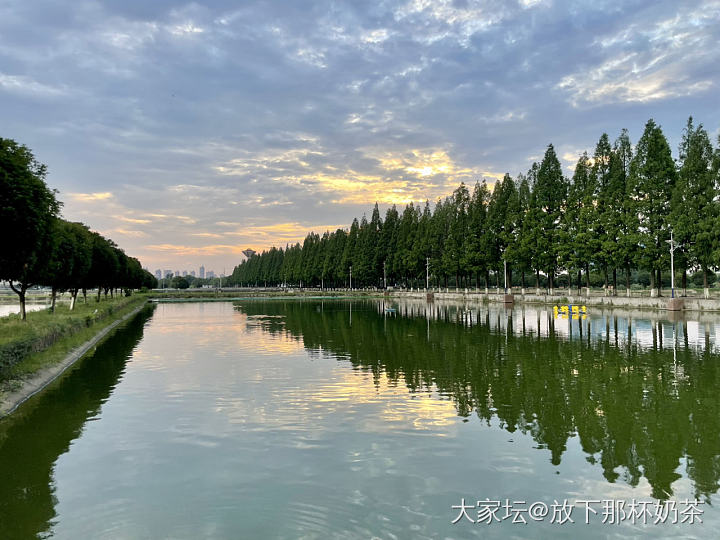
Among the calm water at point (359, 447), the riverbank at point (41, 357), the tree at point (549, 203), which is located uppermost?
the tree at point (549, 203)

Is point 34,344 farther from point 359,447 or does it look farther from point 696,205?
point 696,205

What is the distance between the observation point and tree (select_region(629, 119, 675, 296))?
49.1 metres

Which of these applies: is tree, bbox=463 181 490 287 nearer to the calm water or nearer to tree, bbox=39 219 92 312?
tree, bbox=39 219 92 312

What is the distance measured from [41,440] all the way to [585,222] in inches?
2331

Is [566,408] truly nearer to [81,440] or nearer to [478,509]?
[478,509]

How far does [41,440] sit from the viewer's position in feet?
35.1

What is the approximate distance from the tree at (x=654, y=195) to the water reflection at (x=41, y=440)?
4809 cm

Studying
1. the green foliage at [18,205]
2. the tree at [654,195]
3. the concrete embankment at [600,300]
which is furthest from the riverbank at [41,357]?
the tree at [654,195]

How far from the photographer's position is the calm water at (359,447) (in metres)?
7.01

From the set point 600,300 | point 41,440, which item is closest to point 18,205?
point 41,440

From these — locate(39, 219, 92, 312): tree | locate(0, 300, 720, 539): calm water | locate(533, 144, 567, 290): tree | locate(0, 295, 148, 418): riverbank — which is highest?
locate(533, 144, 567, 290): tree

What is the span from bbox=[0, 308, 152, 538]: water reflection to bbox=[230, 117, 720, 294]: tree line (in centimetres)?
4588

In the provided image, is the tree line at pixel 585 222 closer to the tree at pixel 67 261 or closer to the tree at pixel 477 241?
the tree at pixel 477 241

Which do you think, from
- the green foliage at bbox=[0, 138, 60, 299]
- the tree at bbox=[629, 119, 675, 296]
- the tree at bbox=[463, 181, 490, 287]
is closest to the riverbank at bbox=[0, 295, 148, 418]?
the green foliage at bbox=[0, 138, 60, 299]
